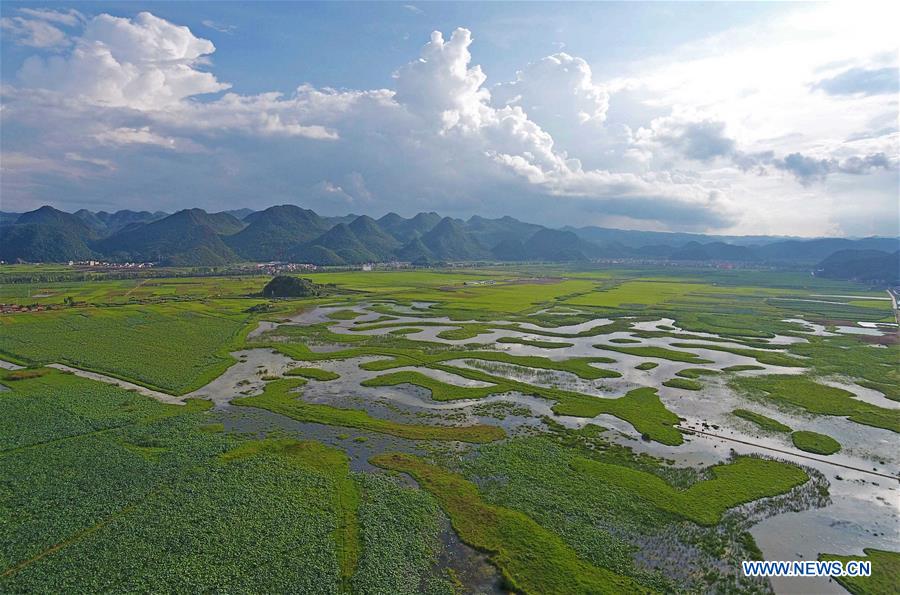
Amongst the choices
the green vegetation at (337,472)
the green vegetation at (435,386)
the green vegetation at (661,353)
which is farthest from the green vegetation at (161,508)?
the green vegetation at (661,353)

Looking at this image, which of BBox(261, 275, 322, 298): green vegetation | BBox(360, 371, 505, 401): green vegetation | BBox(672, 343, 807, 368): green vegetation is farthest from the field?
BBox(261, 275, 322, 298): green vegetation

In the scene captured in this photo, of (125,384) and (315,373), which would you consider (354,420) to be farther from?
(125,384)

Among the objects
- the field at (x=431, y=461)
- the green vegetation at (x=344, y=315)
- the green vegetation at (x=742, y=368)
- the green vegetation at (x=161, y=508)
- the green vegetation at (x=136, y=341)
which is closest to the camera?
the green vegetation at (x=161, y=508)

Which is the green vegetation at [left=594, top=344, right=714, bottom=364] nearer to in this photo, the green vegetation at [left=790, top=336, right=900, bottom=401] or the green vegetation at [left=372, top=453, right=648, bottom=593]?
the green vegetation at [left=790, top=336, right=900, bottom=401]

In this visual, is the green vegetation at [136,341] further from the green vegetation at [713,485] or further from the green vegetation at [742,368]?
the green vegetation at [742,368]

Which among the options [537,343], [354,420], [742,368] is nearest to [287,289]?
[537,343]

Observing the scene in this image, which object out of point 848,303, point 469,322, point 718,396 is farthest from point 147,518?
point 848,303

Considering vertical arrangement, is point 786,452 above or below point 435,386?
below
